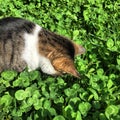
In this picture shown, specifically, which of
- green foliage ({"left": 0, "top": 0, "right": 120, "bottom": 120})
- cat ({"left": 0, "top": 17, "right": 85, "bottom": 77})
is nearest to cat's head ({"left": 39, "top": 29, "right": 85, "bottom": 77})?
cat ({"left": 0, "top": 17, "right": 85, "bottom": 77})

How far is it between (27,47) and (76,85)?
671mm

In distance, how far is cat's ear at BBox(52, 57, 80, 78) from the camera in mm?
2758

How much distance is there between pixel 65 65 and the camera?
9.28 feet

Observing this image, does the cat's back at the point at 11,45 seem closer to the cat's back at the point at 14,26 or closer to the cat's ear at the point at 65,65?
the cat's back at the point at 14,26

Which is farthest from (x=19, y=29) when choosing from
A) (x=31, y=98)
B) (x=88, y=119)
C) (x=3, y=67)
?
(x=88, y=119)

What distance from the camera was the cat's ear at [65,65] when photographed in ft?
9.05

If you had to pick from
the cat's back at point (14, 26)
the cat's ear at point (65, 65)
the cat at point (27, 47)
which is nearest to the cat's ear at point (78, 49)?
the cat at point (27, 47)

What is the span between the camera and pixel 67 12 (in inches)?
169

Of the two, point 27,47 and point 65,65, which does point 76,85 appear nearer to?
point 65,65

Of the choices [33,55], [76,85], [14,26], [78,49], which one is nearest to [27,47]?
[33,55]

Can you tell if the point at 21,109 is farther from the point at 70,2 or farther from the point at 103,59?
the point at 70,2

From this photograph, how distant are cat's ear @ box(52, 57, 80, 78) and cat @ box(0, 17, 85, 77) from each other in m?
0.10

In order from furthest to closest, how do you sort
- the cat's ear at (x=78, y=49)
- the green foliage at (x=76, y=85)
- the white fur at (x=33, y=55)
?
the cat's ear at (x=78, y=49) < the white fur at (x=33, y=55) < the green foliage at (x=76, y=85)

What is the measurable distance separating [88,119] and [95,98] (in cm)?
14
